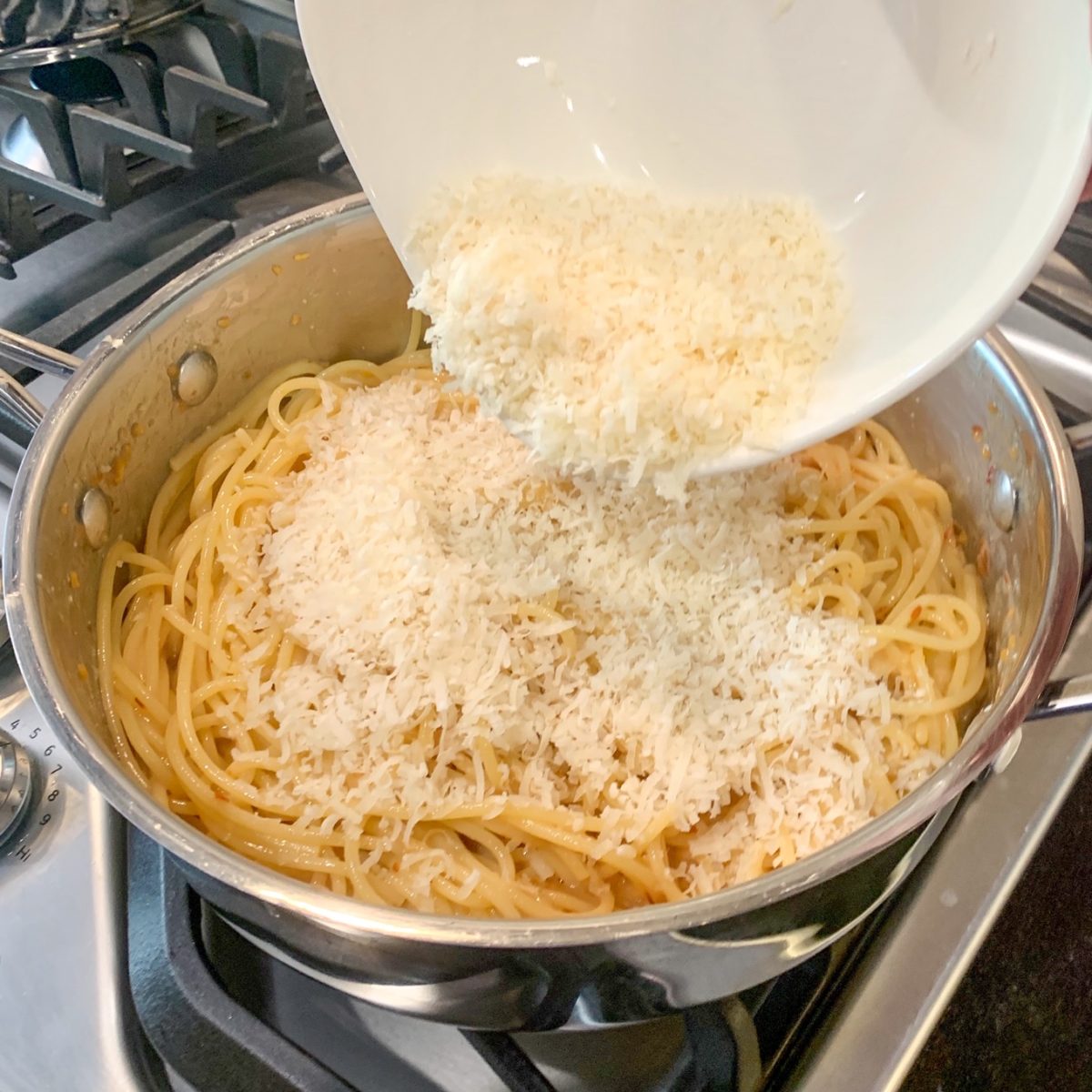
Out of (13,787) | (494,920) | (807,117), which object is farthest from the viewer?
(807,117)

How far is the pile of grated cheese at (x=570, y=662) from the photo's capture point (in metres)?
1.20

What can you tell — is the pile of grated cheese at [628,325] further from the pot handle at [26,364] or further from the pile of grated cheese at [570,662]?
the pot handle at [26,364]

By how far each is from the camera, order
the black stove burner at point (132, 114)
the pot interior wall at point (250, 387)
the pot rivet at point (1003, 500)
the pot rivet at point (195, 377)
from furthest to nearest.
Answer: the black stove burner at point (132, 114) → the pot rivet at point (195, 377) → the pot rivet at point (1003, 500) → the pot interior wall at point (250, 387)

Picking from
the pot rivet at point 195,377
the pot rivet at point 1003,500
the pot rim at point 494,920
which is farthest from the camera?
the pot rivet at point 195,377

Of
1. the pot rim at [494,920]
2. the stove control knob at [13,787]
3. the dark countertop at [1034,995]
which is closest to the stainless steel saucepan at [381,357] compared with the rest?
the pot rim at [494,920]

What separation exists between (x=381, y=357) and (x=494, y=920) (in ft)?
4.00

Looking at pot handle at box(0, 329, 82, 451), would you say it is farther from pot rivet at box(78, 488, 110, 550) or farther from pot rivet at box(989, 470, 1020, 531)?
pot rivet at box(989, 470, 1020, 531)

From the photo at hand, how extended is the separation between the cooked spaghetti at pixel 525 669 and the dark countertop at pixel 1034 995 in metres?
0.24

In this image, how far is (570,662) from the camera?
132 cm

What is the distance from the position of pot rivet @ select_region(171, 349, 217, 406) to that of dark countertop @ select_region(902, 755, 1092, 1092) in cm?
132

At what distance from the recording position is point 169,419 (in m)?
1.49

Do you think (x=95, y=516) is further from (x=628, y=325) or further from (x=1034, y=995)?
(x=1034, y=995)

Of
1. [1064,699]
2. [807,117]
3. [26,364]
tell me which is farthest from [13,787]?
[807,117]

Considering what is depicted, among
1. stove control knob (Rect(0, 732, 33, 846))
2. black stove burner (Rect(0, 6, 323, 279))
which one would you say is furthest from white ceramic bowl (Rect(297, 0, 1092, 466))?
stove control knob (Rect(0, 732, 33, 846))
